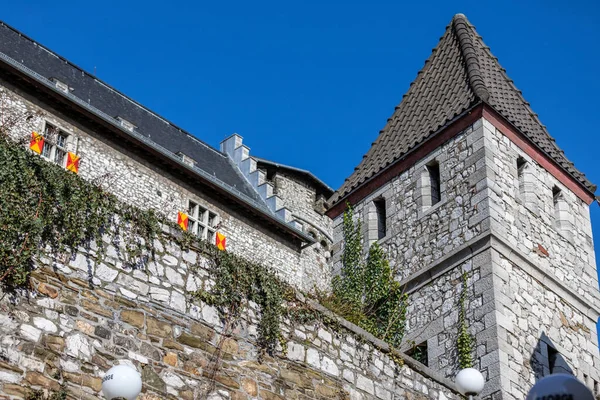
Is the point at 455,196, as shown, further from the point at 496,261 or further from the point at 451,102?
the point at 451,102

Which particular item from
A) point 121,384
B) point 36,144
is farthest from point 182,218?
point 121,384

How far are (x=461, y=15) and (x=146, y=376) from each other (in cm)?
1318

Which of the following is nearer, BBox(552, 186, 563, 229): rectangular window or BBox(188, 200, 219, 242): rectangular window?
BBox(552, 186, 563, 229): rectangular window

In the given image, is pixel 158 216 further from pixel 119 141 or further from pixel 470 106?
pixel 119 141

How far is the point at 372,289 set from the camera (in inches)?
649

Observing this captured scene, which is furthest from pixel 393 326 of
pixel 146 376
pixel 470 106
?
pixel 146 376

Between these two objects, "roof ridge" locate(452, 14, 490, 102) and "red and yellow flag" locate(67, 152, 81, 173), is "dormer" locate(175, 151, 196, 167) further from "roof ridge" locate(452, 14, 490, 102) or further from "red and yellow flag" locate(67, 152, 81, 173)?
"roof ridge" locate(452, 14, 490, 102)

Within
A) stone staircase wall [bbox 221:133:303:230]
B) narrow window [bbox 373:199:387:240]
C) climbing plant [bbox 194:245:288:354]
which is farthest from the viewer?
stone staircase wall [bbox 221:133:303:230]

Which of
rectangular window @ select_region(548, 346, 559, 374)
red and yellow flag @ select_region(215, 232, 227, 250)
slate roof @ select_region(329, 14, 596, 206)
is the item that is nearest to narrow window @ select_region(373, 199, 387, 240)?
slate roof @ select_region(329, 14, 596, 206)

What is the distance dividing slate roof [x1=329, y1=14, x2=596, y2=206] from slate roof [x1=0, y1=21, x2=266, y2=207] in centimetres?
711

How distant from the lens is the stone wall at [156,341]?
25.2 ft

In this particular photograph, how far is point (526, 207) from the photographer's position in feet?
53.0

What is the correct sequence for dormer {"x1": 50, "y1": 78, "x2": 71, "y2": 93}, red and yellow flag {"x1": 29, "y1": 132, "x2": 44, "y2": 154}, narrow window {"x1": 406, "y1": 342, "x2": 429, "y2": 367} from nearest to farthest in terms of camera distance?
narrow window {"x1": 406, "y1": 342, "x2": 429, "y2": 367}, red and yellow flag {"x1": 29, "y1": 132, "x2": 44, "y2": 154}, dormer {"x1": 50, "y1": 78, "x2": 71, "y2": 93}

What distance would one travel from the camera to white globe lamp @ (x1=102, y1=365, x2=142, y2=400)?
652cm
